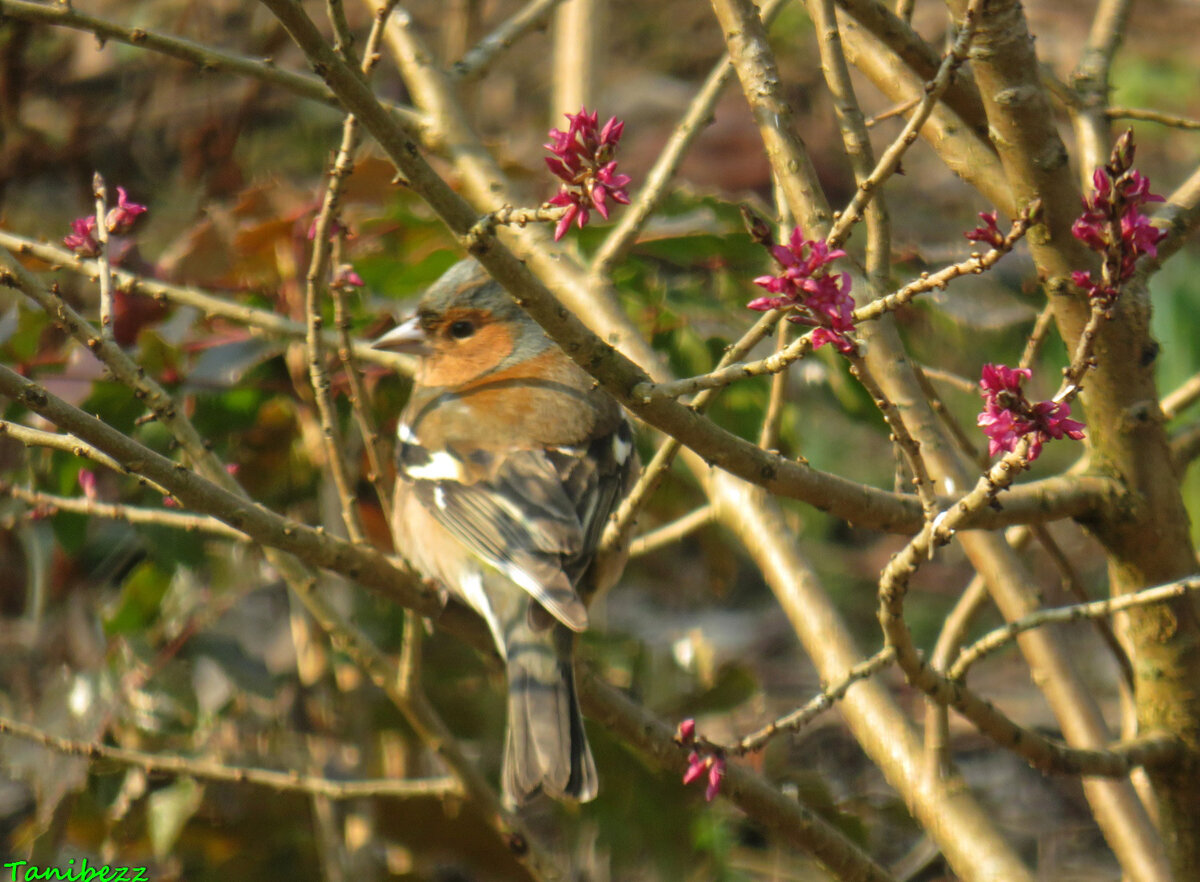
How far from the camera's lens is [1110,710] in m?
5.75

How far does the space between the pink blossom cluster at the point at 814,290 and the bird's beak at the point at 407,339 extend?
2.35m

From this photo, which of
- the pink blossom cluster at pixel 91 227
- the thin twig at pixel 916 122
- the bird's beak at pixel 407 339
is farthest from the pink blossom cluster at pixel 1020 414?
the bird's beak at pixel 407 339

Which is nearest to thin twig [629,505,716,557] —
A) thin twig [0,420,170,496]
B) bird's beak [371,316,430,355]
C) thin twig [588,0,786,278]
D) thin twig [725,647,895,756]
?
thin twig [588,0,786,278]

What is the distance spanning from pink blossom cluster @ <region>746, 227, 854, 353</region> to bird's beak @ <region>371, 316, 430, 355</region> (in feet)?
7.72

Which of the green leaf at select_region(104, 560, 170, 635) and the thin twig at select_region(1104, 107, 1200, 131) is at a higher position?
the thin twig at select_region(1104, 107, 1200, 131)

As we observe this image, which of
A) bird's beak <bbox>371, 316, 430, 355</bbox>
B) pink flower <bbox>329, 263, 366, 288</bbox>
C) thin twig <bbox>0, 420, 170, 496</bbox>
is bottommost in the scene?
thin twig <bbox>0, 420, 170, 496</bbox>

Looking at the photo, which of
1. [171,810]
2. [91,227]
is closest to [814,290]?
[91,227]

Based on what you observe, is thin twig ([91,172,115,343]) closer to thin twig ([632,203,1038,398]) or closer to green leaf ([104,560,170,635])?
Answer: thin twig ([632,203,1038,398])

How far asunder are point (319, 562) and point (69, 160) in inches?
148

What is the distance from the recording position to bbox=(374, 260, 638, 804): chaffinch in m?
2.84

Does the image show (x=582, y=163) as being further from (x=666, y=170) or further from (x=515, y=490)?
(x=515, y=490)

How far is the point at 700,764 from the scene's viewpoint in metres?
2.15

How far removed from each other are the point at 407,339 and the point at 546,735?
157 cm

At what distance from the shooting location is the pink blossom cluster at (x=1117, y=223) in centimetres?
151
